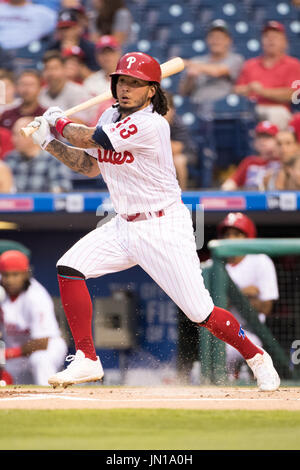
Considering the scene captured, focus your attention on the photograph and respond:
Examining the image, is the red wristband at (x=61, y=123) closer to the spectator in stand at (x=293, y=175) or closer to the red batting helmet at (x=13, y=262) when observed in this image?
the red batting helmet at (x=13, y=262)

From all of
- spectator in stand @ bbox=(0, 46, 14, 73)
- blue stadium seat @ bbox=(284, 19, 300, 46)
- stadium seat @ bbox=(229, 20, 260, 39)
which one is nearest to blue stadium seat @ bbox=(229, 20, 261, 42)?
stadium seat @ bbox=(229, 20, 260, 39)

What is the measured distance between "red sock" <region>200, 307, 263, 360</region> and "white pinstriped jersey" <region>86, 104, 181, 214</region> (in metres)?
0.61

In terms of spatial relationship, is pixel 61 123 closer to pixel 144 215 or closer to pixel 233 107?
pixel 144 215

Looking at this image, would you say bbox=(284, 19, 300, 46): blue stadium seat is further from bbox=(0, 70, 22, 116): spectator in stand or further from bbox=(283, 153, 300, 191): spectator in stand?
bbox=(0, 70, 22, 116): spectator in stand

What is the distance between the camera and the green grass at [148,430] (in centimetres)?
325

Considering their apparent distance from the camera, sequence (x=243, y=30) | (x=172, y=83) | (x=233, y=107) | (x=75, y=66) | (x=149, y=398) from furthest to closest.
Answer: (x=243, y=30), (x=172, y=83), (x=75, y=66), (x=233, y=107), (x=149, y=398)

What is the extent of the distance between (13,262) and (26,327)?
0.47 meters

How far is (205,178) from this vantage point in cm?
798

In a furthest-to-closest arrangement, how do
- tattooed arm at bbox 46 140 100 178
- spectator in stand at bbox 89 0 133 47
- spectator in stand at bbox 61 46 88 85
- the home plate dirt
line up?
1. spectator in stand at bbox 89 0 133 47
2. spectator in stand at bbox 61 46 88 85
3. tattooed arm at bbox 46 140 100 178
4. the home plate dirt

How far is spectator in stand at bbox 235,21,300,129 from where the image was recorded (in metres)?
8.58

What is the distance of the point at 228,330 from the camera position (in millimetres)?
4805

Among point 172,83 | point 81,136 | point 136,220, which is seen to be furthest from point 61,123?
point 172,83

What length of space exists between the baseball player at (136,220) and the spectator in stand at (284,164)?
2.61 m
